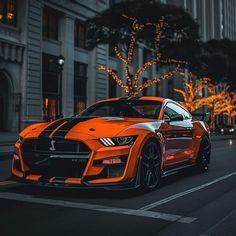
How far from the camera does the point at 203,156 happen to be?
29.4 feet

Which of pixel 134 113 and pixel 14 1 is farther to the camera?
pixel 14 1

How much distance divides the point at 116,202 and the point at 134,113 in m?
2.05

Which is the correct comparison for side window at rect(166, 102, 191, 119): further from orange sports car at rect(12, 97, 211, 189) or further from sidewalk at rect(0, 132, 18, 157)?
sidewalk at rect(0, 132, 18, 157)

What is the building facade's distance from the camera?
27422 millimetres

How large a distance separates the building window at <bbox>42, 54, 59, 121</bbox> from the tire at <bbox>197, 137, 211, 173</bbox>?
21.4 metres

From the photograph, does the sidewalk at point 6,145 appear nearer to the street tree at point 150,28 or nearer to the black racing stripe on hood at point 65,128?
the black racing stripe on hood at point 65,128

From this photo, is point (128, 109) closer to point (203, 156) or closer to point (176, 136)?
point (176, 136)

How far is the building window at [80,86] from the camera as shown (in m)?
33.5

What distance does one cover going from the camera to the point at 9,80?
89.7 ft

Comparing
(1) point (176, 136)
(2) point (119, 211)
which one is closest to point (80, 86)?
(1) point (176, 136)

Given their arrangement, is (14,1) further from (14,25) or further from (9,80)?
(9,80)

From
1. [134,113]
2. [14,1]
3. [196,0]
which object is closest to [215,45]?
[196,0]

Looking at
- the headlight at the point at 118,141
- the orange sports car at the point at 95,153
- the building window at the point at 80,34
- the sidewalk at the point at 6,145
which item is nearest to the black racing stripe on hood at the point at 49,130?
the orange sports car at the point at 95,153

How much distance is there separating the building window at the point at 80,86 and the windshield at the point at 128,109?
2555 cm
